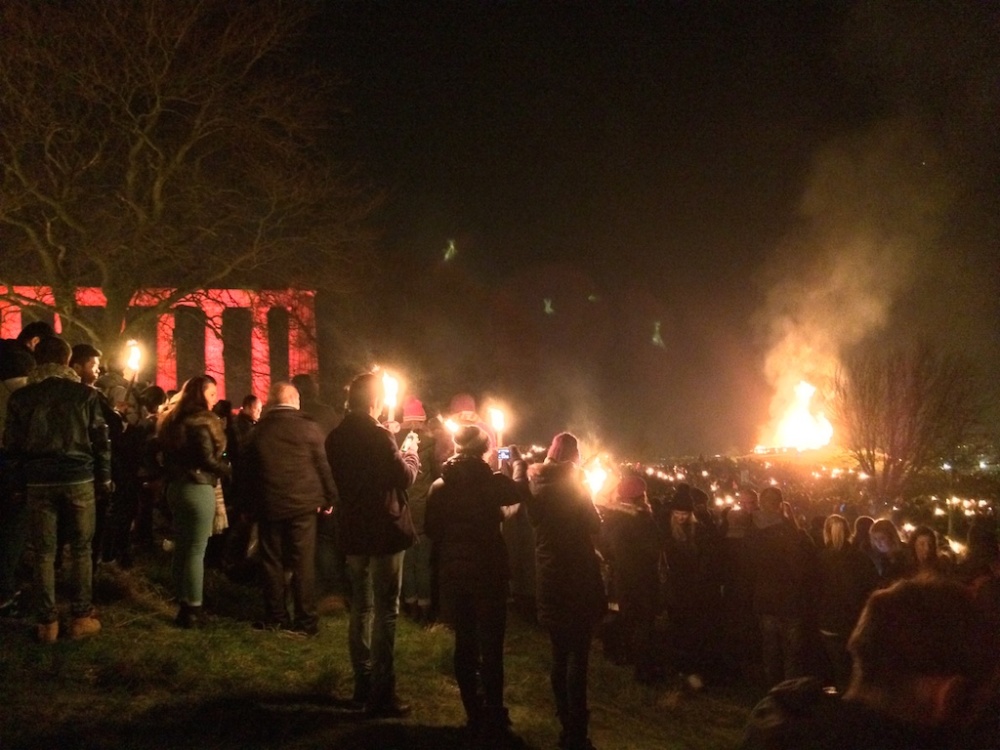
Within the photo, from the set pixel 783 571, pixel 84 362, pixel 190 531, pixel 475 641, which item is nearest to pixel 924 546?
pixel 783 571

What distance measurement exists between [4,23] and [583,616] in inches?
615

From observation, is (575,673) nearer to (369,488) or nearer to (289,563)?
(369,488)

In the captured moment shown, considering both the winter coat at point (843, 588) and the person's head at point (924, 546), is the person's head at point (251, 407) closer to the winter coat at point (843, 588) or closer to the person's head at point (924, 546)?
the winter coat at point (843, 588)

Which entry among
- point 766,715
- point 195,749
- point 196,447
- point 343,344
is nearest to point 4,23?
point 343,344

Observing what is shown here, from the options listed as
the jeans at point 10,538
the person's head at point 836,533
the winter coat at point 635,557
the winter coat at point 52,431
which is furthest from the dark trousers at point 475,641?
the person's head at point 836,533

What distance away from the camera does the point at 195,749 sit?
428 cm

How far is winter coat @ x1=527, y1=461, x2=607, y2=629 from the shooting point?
5.40 meters

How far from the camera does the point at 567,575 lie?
5449 millimetres

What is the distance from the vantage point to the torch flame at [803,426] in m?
39.4

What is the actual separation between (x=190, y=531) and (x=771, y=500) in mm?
4972

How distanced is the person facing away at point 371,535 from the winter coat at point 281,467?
985mm

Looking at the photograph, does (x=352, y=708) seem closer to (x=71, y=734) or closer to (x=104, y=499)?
(x=71, y=734)

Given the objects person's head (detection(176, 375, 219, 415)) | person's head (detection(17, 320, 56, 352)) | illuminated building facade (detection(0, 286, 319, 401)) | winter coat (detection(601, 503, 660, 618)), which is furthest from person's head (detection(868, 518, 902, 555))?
illuminated building facade (detection(0, 286, 319, 401))

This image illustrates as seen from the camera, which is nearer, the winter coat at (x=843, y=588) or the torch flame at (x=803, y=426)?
the winter coat at (x=843, y=588)
